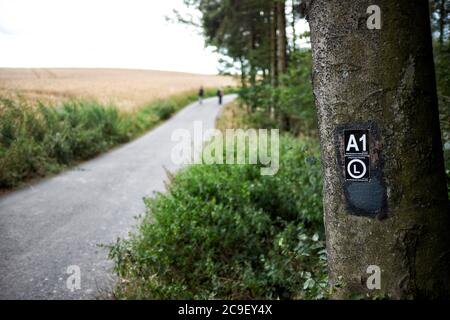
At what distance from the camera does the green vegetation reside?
7.61 m

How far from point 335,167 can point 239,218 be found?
11.3 feet

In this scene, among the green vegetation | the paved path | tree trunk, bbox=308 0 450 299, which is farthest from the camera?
the green vegetation

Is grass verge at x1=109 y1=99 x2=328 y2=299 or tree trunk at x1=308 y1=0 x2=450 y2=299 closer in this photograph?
tree trunk at x1=308 y1=0 x2=450 y2=299

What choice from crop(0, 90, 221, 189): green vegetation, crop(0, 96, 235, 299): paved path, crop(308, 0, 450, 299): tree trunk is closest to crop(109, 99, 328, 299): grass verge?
crop(0, 96, 235, 299): paved path

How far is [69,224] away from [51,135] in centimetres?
469

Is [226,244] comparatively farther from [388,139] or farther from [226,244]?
[388,139]

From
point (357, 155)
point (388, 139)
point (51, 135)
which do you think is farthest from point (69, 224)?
point (388, 139)

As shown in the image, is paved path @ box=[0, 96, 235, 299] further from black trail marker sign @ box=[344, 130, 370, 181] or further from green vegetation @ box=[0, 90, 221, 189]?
black trail marker sign @ box=[344, 130, 370, 181]

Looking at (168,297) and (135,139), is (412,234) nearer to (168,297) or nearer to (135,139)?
(168,297)

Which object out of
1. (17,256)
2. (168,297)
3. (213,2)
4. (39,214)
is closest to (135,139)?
(213,2)

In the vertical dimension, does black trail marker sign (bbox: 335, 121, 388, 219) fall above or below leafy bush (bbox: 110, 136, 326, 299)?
above

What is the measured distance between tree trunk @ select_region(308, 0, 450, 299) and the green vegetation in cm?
735

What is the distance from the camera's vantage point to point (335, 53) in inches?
61.6

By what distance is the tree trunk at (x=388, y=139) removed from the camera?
1485mm
